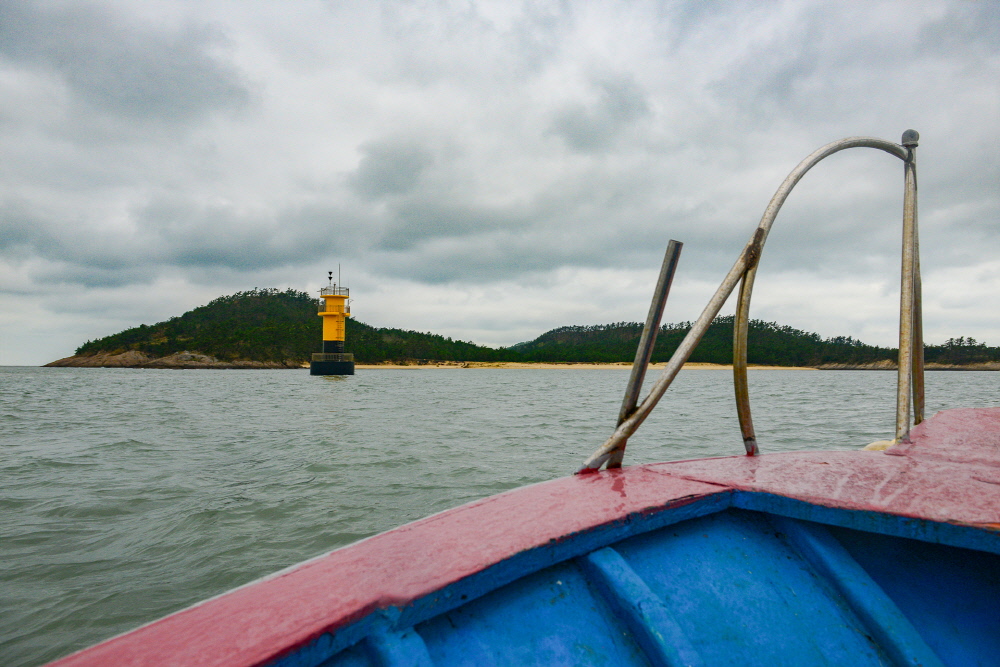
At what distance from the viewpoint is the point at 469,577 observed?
0.91m

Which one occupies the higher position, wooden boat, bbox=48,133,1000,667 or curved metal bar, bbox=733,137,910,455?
curved metal bar, bbox=733,137,910,455

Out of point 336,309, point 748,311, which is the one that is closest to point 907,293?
point 748,311

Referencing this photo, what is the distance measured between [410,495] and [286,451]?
10.8 ft

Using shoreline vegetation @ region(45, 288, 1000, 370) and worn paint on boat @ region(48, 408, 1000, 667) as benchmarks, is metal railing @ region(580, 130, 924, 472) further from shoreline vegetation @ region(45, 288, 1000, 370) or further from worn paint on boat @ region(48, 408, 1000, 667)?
shoreline vegetation @ region(45, 288, 1000, 370)

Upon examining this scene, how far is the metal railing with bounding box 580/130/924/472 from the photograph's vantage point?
64.1 inches

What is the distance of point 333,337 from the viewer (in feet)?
125

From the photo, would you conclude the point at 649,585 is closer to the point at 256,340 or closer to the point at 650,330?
the point at 650,330

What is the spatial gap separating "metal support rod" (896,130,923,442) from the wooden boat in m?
0.80

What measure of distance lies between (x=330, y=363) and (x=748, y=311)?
3830cm

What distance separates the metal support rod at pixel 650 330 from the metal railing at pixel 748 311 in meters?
0.02

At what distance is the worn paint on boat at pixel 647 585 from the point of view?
2.61 ft

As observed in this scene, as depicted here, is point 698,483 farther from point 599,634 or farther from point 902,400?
point 902,400

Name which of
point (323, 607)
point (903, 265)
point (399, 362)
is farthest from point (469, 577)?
point (399, 362)

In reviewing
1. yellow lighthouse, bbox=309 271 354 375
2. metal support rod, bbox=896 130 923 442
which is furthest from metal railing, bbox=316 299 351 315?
metal support rod, bbox=896 130 923 442
